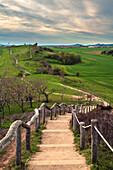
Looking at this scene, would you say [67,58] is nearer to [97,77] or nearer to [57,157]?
[97,77]

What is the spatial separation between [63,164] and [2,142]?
205cm

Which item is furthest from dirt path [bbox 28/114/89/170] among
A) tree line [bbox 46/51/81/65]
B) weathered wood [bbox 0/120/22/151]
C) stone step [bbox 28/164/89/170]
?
tree line [bbox 46/51/81/65]

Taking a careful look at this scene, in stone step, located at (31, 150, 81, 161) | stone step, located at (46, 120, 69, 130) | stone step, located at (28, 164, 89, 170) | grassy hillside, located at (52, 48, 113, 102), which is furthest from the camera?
grassy hillside, located at (52, 48, 113, 102)

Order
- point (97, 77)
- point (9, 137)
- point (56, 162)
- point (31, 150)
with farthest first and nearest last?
point (97, 77)
point (31, 150)
point (56, 162)
point (9, 137)

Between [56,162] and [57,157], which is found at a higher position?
[56,162]

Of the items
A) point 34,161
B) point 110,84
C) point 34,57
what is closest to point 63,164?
point 34,161

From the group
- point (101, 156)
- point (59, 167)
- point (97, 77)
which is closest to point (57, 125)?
point (101, 156)

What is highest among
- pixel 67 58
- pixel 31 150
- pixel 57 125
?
pixel 67 58

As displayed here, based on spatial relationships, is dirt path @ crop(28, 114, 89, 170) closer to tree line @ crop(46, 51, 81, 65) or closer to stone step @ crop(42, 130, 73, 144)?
stone step @ crop(42, 130, 73, 144)

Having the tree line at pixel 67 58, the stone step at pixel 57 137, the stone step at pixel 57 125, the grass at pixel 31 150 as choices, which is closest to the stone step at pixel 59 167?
the grass at pixel 31 150

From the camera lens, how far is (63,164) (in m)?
4.85

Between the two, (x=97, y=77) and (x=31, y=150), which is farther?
(x=97, y=77)

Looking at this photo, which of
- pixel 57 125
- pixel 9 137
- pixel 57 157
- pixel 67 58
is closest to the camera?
pixel 9 137

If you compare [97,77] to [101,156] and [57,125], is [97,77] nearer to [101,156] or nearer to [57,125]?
[57,125]
